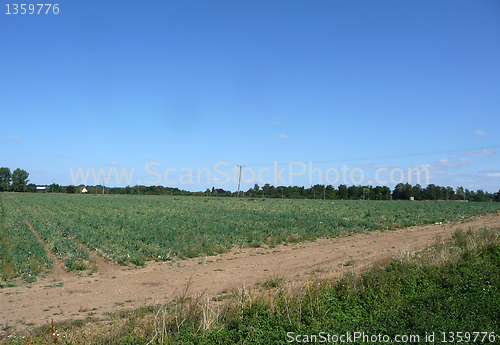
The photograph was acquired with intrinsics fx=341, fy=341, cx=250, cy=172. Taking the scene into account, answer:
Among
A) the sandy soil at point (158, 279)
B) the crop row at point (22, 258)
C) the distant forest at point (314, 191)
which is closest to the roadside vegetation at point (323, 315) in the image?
the sandy soil at point (158, 279)

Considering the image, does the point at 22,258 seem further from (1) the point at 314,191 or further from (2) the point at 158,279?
(1) the point at 314,191

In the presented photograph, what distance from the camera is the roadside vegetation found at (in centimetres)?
585

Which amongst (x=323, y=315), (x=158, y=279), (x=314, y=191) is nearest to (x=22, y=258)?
(x=158, y=279)

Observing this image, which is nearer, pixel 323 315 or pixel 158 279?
pixel 323 315

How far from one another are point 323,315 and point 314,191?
126153 millimetres

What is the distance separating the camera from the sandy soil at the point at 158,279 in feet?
27.2

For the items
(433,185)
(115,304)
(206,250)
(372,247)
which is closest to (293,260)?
(206,250)

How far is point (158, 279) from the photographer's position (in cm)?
1140

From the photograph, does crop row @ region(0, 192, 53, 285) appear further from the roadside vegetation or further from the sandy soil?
the roadside vegetation

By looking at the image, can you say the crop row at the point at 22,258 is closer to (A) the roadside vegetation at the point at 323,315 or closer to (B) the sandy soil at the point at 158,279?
(B) the sandy soil at the point at 158,279

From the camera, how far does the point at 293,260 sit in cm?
1428

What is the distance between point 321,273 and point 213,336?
Answer: 21.3ft

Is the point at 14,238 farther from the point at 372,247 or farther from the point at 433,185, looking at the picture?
the point at 433,185

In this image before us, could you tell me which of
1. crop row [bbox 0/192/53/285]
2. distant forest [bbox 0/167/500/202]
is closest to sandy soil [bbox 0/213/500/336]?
crop row [bbox 0/192/53/285]
